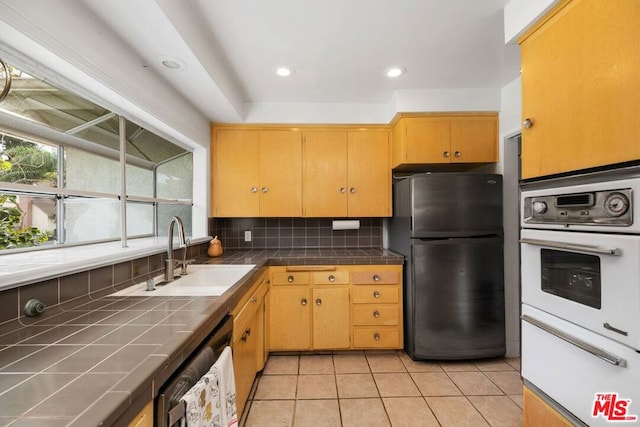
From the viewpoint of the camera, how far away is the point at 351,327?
2.44m

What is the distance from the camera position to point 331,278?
96.1 inches

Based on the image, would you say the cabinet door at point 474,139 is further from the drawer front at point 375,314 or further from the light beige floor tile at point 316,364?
the light beige floor tile at point 316,364

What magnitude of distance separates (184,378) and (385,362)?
193 cm

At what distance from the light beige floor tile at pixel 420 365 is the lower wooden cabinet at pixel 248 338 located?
1.20 m

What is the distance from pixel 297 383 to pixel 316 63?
7.90 ft

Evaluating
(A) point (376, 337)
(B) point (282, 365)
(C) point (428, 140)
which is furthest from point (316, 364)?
(C) point (428, 140)

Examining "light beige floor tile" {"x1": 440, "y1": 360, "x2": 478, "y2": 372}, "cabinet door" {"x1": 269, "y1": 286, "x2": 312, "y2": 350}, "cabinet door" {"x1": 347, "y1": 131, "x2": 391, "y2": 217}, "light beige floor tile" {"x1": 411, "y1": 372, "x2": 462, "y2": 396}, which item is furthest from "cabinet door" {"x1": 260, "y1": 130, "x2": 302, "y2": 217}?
"light beige floor tile" {"x1": 440, "y1": 360, "x2": 478, "y2": 372}

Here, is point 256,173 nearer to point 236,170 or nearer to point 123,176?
point 236,170

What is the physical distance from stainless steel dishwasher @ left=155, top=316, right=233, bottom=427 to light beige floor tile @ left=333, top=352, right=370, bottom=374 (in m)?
1.36

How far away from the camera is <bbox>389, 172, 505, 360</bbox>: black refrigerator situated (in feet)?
7.39

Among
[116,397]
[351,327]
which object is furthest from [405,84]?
[116,397]

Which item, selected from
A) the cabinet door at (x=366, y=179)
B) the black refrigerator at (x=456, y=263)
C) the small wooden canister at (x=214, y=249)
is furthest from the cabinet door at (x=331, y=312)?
the small wooden canister at (x=214, y=249)
